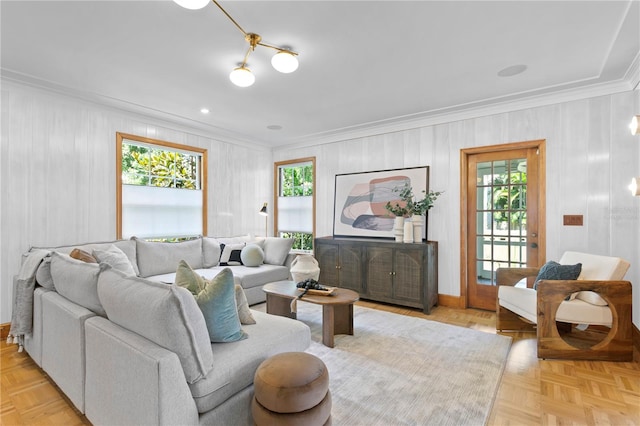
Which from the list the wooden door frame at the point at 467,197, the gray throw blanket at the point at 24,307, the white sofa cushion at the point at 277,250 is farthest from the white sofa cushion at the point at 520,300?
the gray throw blanket at the point at 24,307

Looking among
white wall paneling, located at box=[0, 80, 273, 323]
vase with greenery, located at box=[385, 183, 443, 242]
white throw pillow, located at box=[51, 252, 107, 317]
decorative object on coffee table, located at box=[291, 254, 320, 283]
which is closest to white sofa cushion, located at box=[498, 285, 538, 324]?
vase with greenery, located at box=[385, 183, 443, 242]

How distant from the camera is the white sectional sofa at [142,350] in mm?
1328

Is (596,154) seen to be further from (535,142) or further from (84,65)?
(84,65)

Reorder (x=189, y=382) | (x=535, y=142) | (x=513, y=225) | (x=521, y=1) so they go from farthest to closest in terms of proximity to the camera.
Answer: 1. (x=513, y=225)
2. (x=535, y=142)
3. (x=521, y=1)
4. (x=189, y=382)

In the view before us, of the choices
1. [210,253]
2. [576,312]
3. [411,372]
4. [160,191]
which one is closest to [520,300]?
[576,312]

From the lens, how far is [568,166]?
3414 mm

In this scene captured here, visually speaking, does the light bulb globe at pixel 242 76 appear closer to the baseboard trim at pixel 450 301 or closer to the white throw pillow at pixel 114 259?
the white throw pillow at pixel 114 259

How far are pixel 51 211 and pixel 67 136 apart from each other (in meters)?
0.83

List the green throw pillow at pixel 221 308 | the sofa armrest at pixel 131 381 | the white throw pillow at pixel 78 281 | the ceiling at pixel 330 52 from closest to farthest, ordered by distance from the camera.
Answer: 1. the sofa armrest at pixel 131 381
2. the green throw pillow at pixel 221 308
3. the white throw pillow at pixel 78 281
4. the ceiling at pixel 330 52

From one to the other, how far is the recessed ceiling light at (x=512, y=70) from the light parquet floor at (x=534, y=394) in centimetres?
251

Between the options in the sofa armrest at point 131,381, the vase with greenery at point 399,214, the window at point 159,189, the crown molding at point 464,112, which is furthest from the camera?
the vase with greenery at point 399,214

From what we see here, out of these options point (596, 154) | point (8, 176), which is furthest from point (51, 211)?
point (596, 154)

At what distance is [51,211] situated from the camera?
131 inches

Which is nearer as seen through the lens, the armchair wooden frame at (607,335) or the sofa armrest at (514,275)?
the armchair wooden frame at (607,335)
